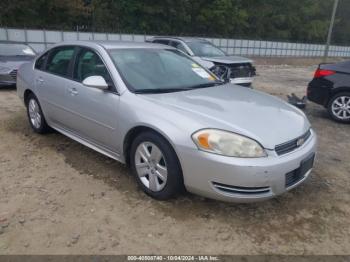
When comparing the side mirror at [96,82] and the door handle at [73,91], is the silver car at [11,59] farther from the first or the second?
the side mirror at [96,82]

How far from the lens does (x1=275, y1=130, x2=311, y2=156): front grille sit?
10.2ft

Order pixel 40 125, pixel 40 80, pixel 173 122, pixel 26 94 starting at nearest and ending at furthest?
pixel 173 122 → pixel 40 80 → pixel 40 125 → pixel 26 94

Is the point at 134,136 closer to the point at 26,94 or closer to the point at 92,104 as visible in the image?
the point at 92,104

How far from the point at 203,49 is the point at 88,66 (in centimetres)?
647

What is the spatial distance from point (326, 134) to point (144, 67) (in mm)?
3799

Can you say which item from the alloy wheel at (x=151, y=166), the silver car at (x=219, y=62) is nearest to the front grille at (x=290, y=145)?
the alloy wheel at (x=151, y=166)

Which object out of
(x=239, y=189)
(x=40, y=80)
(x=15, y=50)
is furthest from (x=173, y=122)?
(x=15, y=50)

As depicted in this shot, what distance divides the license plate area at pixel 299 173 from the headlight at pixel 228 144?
384 mm

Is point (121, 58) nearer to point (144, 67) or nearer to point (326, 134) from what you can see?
point (144, 67)

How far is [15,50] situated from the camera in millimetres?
10250

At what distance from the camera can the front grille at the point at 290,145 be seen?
312 centimetres

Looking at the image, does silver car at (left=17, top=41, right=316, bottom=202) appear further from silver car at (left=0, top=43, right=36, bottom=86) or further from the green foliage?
the green foliage

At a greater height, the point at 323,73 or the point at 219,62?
the point at 323,73

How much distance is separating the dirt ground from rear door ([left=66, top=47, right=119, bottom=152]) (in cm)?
44
